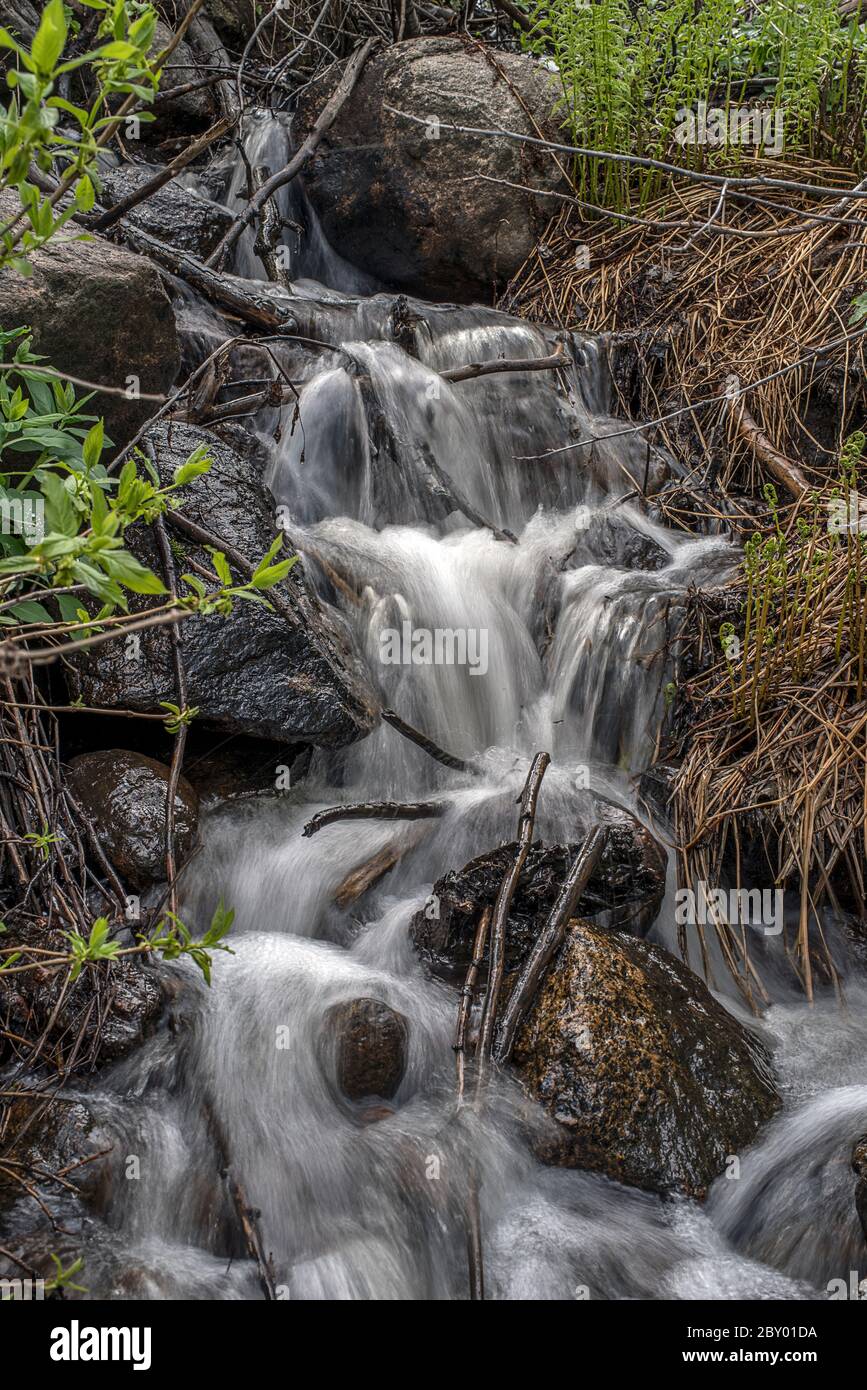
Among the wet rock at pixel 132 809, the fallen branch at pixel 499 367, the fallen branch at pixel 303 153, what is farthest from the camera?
the fallen branch at pixel 303 153

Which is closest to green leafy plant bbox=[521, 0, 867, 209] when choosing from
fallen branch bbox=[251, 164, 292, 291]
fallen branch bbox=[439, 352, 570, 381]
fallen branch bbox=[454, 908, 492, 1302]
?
fallen branch bbox=[439, 352, 570, 381]

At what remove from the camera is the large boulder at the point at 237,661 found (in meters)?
3.51

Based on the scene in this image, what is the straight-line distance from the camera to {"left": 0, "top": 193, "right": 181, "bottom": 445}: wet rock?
11.9 ft

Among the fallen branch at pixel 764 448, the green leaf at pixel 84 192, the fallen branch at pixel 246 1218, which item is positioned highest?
the fallen branch at pixel 764 448

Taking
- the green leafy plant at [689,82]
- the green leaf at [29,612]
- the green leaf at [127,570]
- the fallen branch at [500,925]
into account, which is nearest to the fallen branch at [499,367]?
the green leafy plant at [689,82]

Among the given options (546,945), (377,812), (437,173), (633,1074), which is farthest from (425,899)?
(437,173)

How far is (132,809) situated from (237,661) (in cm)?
68

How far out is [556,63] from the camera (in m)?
6.52

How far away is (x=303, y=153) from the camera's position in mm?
6785

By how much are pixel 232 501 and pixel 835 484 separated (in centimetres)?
275

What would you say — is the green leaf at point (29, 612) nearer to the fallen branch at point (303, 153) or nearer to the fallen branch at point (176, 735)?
the fallen branch at point (176, 735)

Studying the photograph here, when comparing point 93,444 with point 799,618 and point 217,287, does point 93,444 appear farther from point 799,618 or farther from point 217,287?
point 217,287

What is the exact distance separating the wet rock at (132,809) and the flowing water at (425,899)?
198 mm
